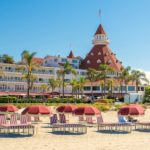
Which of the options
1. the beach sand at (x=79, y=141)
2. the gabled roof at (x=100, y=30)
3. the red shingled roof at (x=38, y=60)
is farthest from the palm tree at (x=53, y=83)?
the beach sand at (x=79, y=141)

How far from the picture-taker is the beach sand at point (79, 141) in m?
18.5

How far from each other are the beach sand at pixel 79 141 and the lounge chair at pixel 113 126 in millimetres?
1283

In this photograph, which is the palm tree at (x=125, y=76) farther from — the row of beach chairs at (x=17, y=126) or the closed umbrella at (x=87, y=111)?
the row of beach chairs at (x=17, y=126)

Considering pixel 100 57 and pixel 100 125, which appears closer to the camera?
pixel 100 125

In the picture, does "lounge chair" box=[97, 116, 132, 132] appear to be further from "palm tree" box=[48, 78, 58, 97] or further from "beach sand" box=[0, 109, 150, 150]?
"palm tree" box=[48, 78, 58, 97]

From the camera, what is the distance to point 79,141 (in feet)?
68.4

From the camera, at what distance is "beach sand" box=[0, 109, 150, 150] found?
18.5 m

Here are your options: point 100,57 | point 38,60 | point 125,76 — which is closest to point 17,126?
point 125,76

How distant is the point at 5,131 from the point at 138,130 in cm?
961

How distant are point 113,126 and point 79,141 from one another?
700cm

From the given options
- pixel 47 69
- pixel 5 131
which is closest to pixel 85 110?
pixel 5 131

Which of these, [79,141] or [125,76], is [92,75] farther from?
[79,141]

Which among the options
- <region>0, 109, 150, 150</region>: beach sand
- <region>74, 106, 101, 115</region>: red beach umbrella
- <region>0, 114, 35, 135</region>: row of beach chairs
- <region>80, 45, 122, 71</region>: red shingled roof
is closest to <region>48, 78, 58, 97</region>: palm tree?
<region>80, 45, 122, 71</region>: red shingled roof

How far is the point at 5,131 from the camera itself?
81.9 ft
